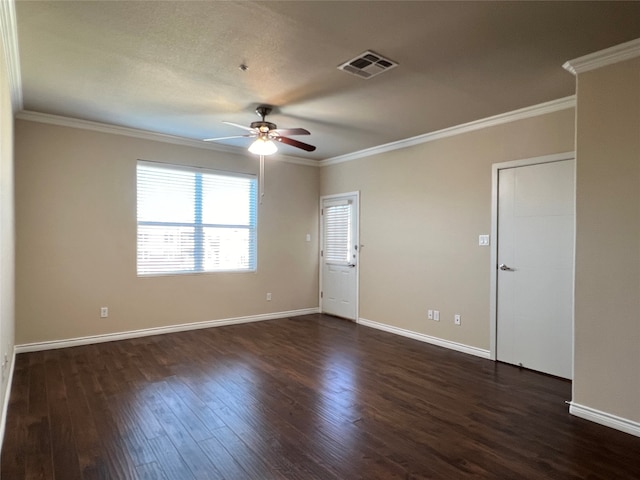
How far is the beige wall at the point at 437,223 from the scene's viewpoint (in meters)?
4.00

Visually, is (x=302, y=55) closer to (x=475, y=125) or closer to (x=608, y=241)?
(x=475, y=125)

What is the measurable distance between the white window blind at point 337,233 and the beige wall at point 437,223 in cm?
36

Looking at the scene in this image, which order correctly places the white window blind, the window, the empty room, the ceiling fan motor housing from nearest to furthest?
the empty room → the ceiling fan motor housing → the window → the white window blind

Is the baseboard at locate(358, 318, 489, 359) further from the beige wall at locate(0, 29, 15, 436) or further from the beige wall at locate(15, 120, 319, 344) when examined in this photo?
the beige wall at locate(0, 29, 15, 436)

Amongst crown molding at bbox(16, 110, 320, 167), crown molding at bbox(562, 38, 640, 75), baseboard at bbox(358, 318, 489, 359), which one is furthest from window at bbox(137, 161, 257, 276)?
crown molding at bbox(562, 38, 640, 75)

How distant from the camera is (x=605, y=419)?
8.51 ft

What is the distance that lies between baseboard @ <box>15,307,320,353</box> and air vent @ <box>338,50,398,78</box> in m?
4.02

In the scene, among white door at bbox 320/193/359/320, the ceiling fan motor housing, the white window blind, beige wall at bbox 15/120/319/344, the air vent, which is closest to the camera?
the air vent

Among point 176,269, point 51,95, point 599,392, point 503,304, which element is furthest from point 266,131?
point 599,392

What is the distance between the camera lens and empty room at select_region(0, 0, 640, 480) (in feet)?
7.41

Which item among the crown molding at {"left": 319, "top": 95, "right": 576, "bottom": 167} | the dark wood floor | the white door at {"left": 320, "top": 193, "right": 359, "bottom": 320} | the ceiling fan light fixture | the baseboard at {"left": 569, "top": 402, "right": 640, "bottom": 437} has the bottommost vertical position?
the dark wood floor

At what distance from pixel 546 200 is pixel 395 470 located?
2.94 metres

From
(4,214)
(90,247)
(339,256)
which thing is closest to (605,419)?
(339,256)

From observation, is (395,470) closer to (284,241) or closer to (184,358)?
(184,358)
